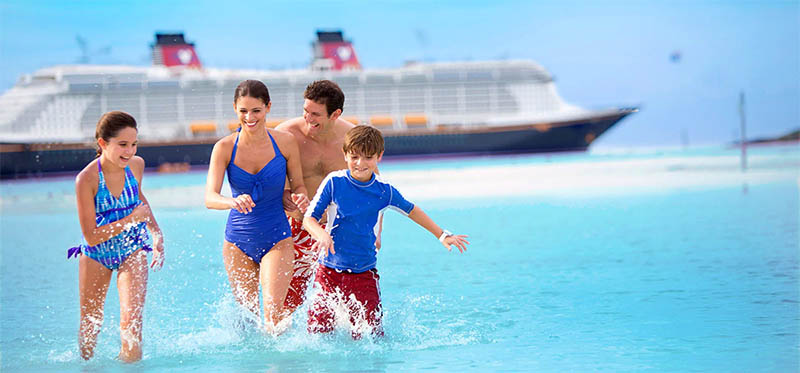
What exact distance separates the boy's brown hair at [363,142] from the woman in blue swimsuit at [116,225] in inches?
37.7

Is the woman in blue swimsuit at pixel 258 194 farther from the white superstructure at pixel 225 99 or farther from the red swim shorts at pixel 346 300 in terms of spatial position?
the white superstructure at pixel 225 99

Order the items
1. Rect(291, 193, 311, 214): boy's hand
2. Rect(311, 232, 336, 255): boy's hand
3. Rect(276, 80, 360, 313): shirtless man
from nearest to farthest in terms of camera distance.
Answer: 1. Rect(311, 232, 336, 255): boy's hand
2. Rect(291, 193, 311, 214): boy's hand
3. Rect(276, 80, 360, 313): shirtless man

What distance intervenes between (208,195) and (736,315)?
336 centimetres

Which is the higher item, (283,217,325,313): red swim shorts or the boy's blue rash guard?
the boy's blue rash guard

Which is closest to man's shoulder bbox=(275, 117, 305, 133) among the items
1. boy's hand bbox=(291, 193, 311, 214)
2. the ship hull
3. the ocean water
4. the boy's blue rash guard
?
boy's hand bbox=(291, 193, 311, 214)

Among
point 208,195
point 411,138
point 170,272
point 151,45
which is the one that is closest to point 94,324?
point 208,195

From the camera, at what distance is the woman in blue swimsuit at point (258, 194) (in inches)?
159

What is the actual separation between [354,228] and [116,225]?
107cm

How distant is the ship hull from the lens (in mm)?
43250

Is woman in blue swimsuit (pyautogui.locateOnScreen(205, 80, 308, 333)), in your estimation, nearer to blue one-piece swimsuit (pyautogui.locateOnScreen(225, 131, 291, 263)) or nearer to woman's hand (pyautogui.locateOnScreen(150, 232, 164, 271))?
blue one-piece swimsuit (pyautogui.locateOnScreen(225, 131, 291, 263))

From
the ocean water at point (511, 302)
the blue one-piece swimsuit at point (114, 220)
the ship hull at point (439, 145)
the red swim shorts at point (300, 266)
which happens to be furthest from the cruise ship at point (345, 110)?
the blue one-piece swimsuit at point (114, 220)

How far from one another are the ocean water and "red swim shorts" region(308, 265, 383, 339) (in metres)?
0.18

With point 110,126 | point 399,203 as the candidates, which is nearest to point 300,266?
point 399,203

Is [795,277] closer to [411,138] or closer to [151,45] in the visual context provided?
[411,138]
